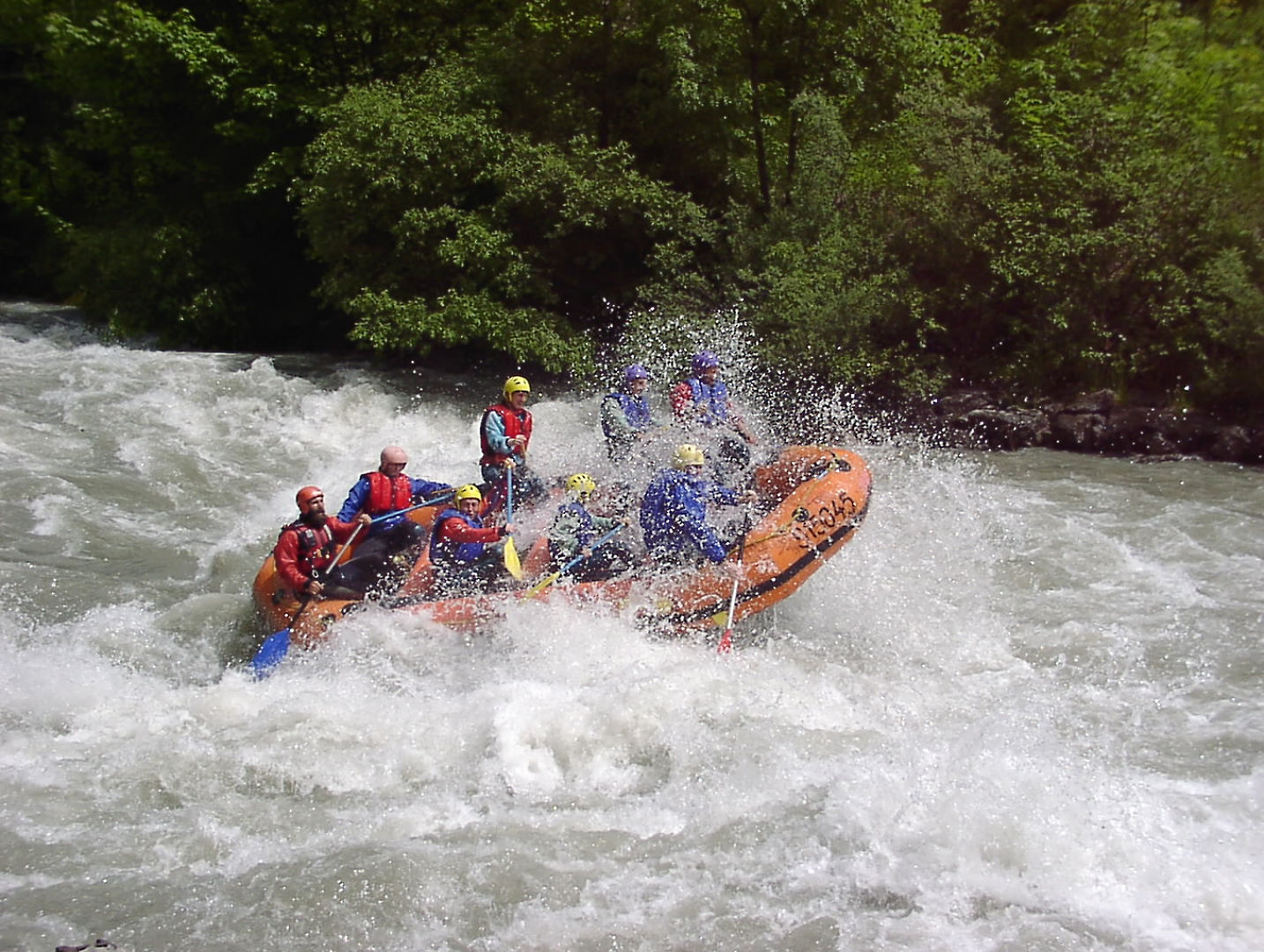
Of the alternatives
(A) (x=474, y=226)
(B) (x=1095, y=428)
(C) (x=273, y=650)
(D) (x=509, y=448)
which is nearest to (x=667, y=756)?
(C) (x=273, y=650)

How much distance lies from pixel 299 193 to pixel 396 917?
10981mm

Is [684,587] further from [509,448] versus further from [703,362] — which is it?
[703,362]

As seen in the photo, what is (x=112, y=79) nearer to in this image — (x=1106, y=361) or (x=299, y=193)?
(x=299, y=193)

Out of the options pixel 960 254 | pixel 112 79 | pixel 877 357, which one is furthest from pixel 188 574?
pixel 112 79

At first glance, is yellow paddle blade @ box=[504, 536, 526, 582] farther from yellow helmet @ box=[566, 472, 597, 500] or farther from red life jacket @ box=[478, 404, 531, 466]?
red life jacket @ box=[478, 404, 531, 466]

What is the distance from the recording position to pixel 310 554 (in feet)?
23.2

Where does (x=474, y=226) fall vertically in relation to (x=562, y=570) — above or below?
above

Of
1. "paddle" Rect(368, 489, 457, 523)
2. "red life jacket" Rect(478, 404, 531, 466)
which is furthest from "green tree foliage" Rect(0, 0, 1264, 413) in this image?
"paddle" Rect(368, 489, 457, 523)

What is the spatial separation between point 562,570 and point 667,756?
1518 mm

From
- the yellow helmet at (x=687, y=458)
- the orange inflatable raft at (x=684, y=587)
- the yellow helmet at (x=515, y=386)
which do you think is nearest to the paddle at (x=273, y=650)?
the orange inflatable raft at (x=684, y=587)

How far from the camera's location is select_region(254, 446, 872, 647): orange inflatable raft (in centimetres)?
665

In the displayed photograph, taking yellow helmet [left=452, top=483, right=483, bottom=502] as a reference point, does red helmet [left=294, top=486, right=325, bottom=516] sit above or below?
below

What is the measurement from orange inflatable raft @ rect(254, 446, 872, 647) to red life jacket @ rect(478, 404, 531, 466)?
1634 mm

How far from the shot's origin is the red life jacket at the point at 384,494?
768 cm
